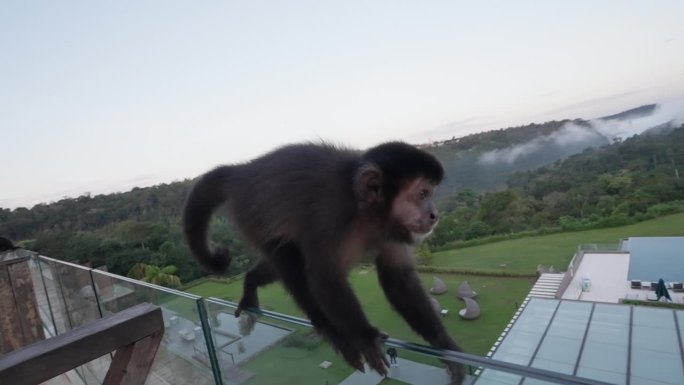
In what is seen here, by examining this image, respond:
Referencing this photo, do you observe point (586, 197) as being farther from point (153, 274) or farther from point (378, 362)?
point (378, 362)

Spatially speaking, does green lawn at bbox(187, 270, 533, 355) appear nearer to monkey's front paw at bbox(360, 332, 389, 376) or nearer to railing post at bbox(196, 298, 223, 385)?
railing post at bbox(196, 298, 223, 385)

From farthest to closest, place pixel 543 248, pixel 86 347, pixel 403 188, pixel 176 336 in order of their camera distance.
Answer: pixel 543 248 → pixel 176 336 → pixel 403 188 → pixel 86 347

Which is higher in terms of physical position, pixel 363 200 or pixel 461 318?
pixel 363 200

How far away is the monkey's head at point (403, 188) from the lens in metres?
1.71

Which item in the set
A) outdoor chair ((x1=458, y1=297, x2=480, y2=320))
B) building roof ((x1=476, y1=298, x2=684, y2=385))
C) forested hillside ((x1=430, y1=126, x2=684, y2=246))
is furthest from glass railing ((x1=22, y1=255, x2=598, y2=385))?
forested hillside ((x1=430, y1=126, x2=684, y2=246))

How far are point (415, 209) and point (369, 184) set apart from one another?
0.80 feet

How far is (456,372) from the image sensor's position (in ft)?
3.76

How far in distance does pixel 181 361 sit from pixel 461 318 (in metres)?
16.9

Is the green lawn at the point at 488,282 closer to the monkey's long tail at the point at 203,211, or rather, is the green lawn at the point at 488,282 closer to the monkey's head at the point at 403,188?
the monkey's long tail at the point at 203,211

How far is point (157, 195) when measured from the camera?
15.1 m

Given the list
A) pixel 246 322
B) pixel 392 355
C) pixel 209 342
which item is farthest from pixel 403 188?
pixel 209 342

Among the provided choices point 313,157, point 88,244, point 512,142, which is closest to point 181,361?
point 313,157

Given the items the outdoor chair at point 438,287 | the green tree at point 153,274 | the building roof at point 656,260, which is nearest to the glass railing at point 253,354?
the green tree at point 153,274

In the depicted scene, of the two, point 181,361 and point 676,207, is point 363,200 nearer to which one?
point 181,361
